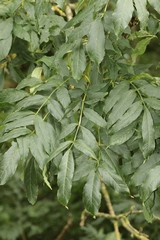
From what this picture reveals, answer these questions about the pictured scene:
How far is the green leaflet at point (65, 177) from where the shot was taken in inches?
56.8

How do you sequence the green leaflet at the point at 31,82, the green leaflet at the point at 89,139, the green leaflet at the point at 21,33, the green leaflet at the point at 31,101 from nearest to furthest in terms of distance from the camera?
the green leaflet at the point at 89,139 < the green leaflet at the point at 31,101 < the green leaflet at the point at 31,82 < the green leaflet at the point at 21,33

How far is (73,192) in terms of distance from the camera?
14.0 feet

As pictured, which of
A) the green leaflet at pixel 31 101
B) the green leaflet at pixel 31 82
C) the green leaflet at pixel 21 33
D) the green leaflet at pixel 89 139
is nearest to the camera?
the green leaflet at pixel 89 139

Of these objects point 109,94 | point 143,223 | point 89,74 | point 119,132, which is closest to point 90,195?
point 119,132

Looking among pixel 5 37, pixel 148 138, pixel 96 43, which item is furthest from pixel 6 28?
pixel 148 138

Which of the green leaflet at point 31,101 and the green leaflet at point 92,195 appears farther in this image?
the green leaflet at point 31,101

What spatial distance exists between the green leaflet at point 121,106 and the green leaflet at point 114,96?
0.01 meters

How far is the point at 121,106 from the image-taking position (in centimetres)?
158

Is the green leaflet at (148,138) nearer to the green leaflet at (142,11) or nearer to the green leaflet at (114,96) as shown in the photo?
the green leaflet at (114,96)

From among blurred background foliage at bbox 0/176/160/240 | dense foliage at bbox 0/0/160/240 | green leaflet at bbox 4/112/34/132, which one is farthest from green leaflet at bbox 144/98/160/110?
blurred background foliage at bbox 0/176/160/240

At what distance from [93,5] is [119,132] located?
1.19 ft

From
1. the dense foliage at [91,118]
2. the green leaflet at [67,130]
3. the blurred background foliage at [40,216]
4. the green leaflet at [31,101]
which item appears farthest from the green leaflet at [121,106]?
the blurred background foliage at [40,216]

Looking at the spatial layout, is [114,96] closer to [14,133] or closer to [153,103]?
[153,103]

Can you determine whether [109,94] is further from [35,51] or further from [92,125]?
[35,51]
